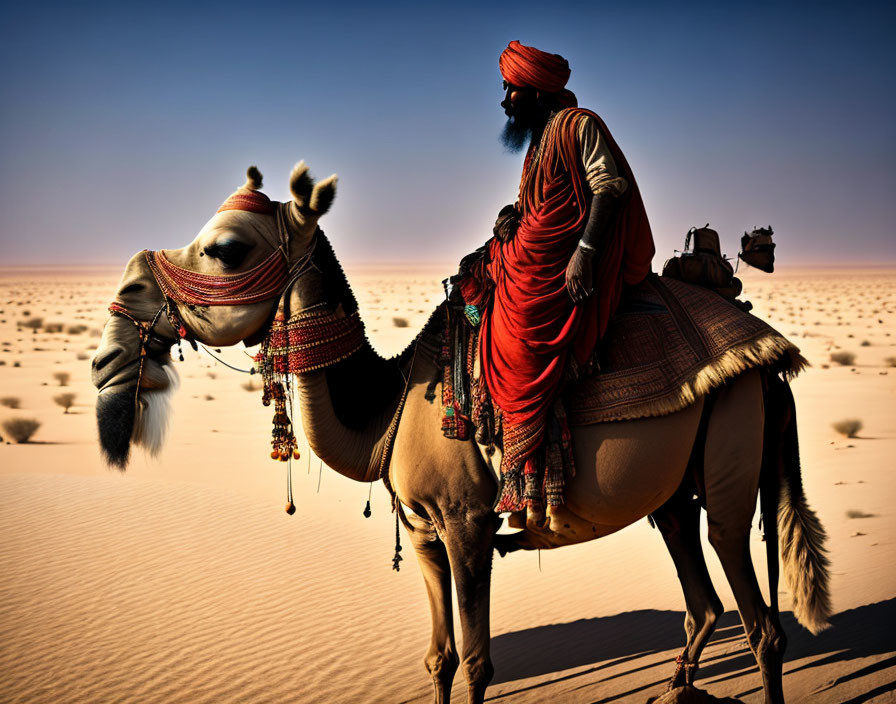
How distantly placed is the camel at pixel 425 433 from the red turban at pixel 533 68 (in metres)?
1.09

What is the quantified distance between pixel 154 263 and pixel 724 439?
299 centimetres

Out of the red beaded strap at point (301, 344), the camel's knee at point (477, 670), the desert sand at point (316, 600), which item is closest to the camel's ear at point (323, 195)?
the red beaded strap at point (301, 344)

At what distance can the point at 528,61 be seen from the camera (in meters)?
3.87

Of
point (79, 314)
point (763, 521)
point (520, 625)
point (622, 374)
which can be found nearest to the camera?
point (622, 374)

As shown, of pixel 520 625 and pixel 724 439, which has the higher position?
pixel 724 439

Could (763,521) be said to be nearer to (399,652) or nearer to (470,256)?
(470,256)

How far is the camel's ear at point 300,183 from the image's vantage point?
3.69 meters

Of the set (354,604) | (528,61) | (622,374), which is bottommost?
(354,604)

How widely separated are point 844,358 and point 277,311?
1029 inches

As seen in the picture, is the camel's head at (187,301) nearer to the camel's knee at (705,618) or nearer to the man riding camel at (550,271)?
the man riding camel at (550,271)

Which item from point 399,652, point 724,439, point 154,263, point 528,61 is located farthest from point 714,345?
point 399,652

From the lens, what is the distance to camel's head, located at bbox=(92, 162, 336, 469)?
381 centimetres

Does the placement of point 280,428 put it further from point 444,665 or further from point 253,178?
point 444,665

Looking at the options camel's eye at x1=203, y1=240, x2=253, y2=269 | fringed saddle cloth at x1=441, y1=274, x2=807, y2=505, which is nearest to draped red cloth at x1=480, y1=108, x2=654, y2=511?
fringed saddle cloth at x1=441, y1=274, x2=807, y2=505
